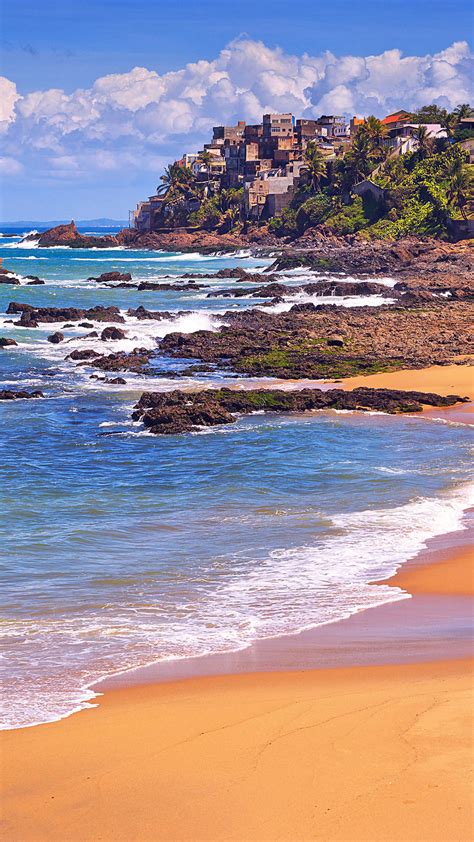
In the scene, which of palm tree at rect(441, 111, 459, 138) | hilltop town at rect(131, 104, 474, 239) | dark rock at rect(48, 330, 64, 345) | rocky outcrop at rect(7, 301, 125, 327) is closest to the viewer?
dark rock at rect(48, 330, 64, 345)

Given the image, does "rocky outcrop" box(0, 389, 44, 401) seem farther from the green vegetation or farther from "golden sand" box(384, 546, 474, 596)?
the green vegetation

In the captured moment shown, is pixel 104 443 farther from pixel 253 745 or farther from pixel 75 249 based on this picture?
pixel 75 249

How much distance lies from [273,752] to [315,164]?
94246 mm

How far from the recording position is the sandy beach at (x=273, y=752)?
16.4 feet

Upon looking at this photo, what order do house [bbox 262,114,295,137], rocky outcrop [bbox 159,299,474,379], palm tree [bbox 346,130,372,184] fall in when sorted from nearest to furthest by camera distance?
rocky outcrop [bbox 159,299,474,379], palm tree [bbox 346,130,372,184], house [bbox 262,114,295,137]

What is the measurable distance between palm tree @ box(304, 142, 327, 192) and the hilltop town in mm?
98

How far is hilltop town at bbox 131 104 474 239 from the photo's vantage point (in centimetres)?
8088

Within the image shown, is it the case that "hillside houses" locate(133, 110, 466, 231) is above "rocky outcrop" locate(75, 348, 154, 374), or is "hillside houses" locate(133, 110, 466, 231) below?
above

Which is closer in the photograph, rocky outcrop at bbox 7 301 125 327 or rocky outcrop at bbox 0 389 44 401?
rocky outcrop at bbox 0 389 44 401

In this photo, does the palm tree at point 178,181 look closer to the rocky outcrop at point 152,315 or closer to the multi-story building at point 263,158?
the multi-story building at point 263,158

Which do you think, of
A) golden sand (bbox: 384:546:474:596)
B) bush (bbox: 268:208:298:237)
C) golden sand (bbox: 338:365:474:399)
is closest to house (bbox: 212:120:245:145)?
bush (bbox: 268:208:298:237)

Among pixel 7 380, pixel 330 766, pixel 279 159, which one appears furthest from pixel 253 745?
pixel 279 159

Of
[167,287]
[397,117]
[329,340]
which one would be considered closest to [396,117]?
[397,117]

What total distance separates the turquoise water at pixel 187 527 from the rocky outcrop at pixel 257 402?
0.51m
